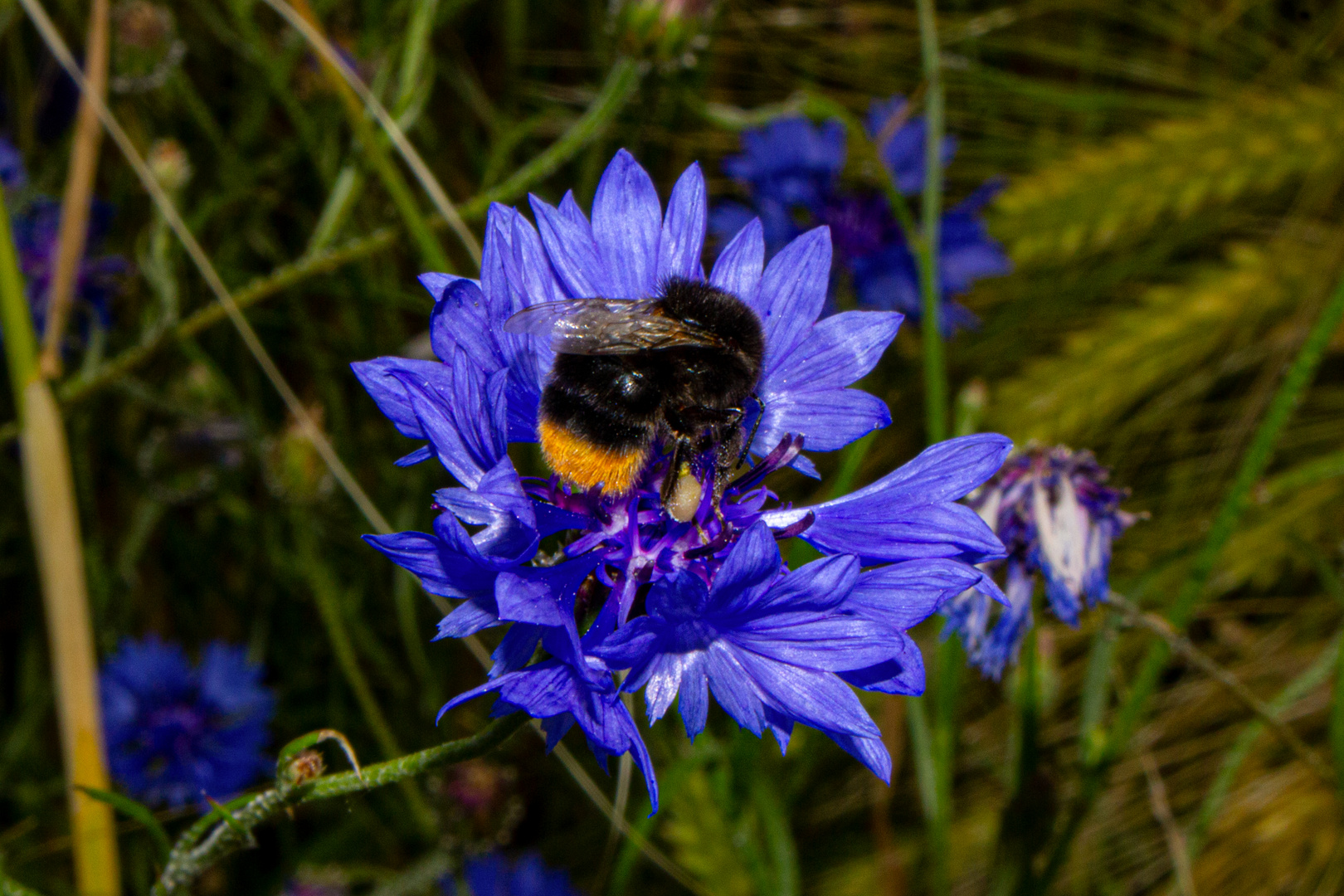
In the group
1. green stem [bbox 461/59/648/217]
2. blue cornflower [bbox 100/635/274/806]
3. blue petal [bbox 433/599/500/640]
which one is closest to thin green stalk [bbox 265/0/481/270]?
green stem [bbox 461/59/648/217]

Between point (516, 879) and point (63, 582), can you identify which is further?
point (516, 879)

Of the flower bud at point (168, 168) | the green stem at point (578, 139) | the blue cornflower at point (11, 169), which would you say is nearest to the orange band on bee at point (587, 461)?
the green stem at point (578, 139)

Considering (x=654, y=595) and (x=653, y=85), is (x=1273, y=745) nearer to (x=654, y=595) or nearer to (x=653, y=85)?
(x=653, y=85)

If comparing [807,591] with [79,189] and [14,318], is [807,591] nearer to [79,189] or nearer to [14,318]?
[14,318]

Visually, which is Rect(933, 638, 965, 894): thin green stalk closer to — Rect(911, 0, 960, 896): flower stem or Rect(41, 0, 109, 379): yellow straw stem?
Rect(911, 0, 960, 896): flower stem

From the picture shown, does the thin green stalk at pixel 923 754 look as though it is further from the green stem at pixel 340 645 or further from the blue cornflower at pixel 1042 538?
the green stem at pixel 340 645

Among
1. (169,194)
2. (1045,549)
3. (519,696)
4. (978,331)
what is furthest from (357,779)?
(978,331)

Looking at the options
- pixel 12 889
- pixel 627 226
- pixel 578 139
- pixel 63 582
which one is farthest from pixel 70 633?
pixel 578 139
